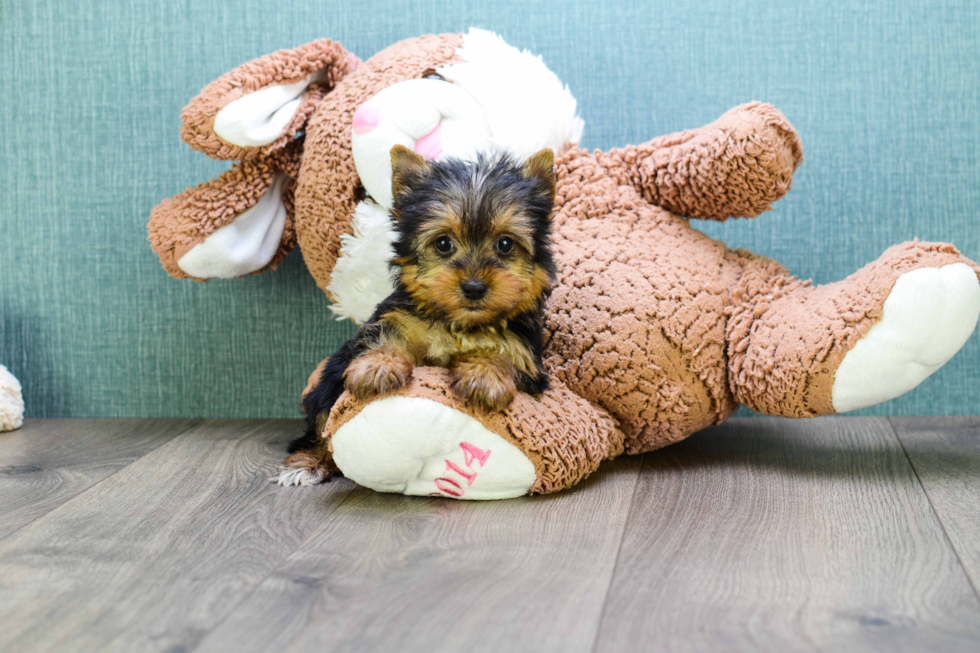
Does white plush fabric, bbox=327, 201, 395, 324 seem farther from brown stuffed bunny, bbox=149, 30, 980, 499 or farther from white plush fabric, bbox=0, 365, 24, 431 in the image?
white plush fabric, bbox=0, 365, 24, 431

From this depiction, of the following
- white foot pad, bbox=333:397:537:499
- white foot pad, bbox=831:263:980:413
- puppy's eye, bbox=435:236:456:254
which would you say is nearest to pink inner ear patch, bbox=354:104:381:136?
puppy's eye, bbox=435:236:456:254

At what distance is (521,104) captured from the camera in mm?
2000

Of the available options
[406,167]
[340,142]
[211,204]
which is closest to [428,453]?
[406,167]

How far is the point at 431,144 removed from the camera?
1.92m

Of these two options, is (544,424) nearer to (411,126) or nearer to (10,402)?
(411,126)

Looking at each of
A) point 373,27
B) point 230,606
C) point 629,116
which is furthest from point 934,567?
point 373,27

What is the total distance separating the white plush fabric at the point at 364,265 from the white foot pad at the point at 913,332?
3.45 feet

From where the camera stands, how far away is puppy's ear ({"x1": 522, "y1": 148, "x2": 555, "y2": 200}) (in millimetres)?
1714

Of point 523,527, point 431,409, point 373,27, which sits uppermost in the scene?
point 373,27

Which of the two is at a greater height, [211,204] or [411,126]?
[411,126]

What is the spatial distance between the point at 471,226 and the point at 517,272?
0.43ft

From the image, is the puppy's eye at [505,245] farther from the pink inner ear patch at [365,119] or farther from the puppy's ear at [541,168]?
the pink inner ear patch at [365,119]

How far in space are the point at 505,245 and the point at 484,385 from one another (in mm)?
274

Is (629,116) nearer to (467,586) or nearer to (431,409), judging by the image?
(431,409)
